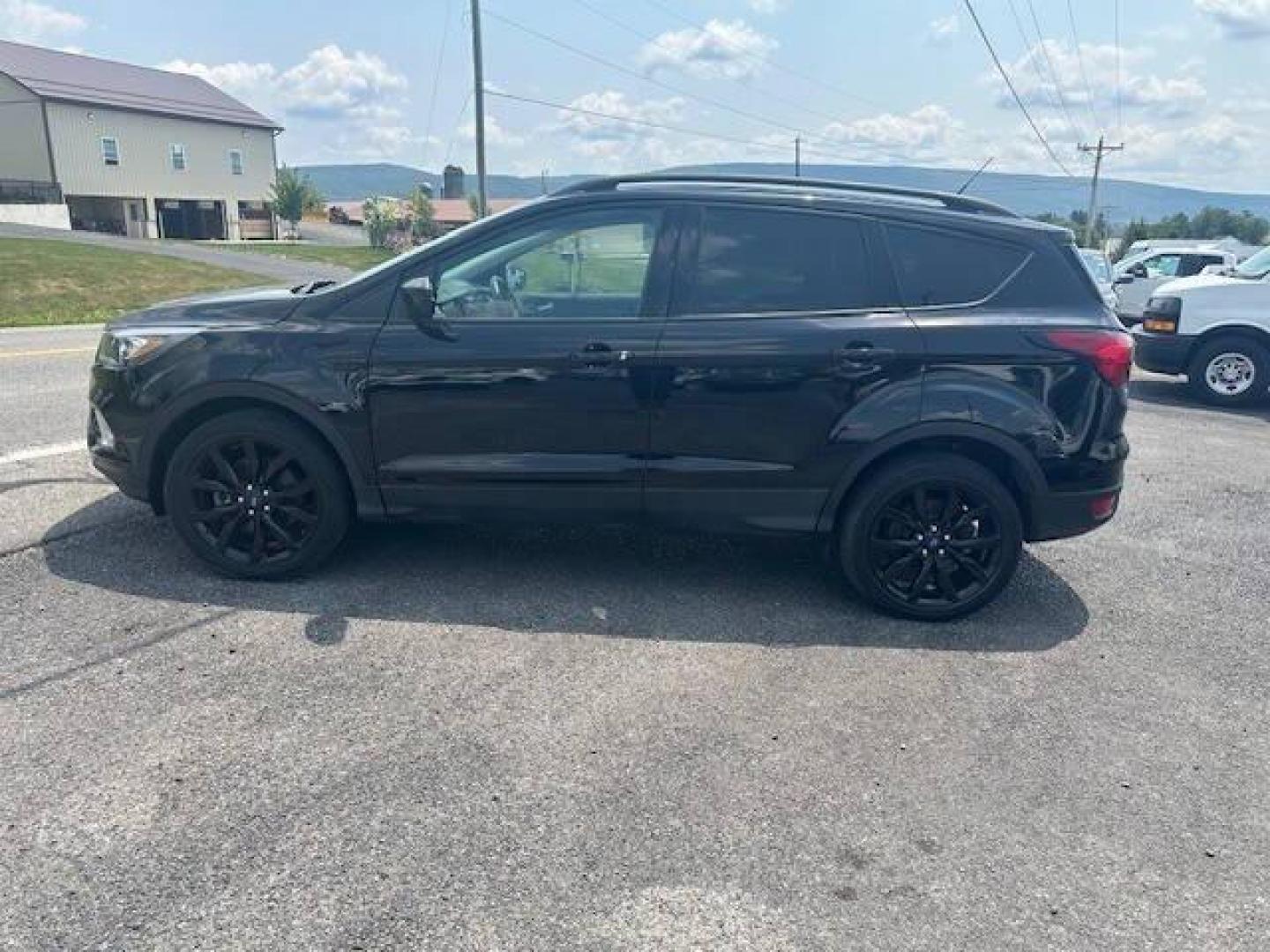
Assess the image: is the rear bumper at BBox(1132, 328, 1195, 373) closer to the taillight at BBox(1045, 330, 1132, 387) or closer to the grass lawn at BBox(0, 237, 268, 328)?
the taillight at BBox(1045, 330, 1132, 387)

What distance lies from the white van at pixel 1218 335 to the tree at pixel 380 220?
4297 cm

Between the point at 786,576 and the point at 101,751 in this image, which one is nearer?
the point at 101,751

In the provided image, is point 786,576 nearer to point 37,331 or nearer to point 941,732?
point 941,732

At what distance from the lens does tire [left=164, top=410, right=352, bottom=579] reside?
4.28 metres

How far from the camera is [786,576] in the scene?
4793 mm

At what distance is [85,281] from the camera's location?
2048 cm

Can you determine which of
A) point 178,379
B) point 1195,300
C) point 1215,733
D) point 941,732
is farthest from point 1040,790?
point 1195,300

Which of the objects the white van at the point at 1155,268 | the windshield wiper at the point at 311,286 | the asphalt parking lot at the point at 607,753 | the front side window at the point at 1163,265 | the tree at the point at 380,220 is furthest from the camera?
the tree at the point at 380,220

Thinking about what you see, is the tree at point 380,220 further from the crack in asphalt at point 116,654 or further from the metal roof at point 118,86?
the crack in asphalt at point 116,654

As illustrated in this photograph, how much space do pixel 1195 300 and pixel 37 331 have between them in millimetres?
14899

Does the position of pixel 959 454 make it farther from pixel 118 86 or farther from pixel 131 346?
pixel 118 86

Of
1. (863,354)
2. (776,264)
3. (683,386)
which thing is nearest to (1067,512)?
(863,354)

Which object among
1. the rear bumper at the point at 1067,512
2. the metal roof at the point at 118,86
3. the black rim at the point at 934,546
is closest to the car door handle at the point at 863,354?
the black rim at the point at 934,546

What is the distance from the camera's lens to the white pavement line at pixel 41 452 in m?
6.00
